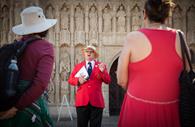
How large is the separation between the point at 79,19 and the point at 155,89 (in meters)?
9.99

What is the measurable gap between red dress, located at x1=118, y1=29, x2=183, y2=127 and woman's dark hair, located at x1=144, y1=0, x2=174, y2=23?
18cm

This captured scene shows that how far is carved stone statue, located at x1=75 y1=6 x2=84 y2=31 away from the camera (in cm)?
1309

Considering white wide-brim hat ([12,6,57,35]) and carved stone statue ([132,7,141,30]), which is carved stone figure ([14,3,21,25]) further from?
white wide-brim hat ([12,6,57,35])

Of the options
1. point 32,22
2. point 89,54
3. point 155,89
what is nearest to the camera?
point 155,89

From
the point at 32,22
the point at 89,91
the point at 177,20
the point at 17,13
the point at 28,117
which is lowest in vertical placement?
the point at 89,91

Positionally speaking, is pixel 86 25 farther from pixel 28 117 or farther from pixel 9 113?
pixel 9 113

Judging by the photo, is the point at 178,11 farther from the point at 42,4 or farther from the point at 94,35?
the point at 42,4

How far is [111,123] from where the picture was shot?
11.1 metres

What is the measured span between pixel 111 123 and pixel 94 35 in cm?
312

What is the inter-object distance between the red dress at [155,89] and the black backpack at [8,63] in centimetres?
86

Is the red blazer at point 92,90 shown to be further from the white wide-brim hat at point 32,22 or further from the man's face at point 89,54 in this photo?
the white wide-brim hat at point 32,22

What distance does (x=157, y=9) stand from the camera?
3.37 meters

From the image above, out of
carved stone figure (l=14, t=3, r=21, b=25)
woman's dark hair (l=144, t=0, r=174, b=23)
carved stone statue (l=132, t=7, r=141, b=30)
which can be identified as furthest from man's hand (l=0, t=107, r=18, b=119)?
carved stone statue (l=132, t=7, r=141, b=30)

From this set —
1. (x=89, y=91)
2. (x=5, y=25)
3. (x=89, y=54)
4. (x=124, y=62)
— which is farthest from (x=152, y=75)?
(x=5, y=25)
